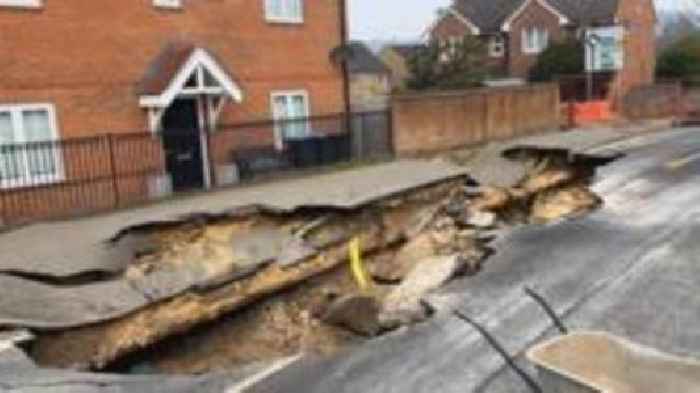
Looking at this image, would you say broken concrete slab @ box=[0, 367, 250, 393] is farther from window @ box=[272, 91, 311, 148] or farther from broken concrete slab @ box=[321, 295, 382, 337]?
window @ box=[272, 91, 311, 148]

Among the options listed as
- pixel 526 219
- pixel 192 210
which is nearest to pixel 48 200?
pixel 192 210

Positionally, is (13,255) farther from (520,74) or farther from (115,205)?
(520,74)

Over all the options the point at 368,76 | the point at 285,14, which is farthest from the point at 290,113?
the point at 368,76

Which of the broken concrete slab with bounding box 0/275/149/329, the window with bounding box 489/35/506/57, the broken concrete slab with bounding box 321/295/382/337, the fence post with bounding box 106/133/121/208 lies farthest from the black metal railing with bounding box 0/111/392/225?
the window with bounding box 489/35/506/57

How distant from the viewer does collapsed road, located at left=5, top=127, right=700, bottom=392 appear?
26.1 ft

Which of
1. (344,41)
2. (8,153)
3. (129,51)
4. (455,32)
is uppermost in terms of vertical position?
(455,32)

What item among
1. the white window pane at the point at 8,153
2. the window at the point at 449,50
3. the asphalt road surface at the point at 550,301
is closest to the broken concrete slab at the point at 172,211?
the white window pane at the point at 8,153

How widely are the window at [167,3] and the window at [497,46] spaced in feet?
117

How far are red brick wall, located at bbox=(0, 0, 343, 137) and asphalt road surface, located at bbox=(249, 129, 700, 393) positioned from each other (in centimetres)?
1057

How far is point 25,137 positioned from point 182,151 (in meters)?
4.12

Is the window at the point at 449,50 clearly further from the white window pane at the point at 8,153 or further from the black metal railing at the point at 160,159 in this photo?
the white window pane at the point at 8,153

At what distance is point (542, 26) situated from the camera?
171 feet

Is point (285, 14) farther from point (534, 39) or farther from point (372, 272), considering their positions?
point (534, 39)

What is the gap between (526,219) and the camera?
14.4m
